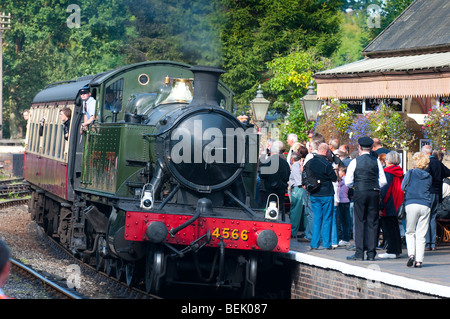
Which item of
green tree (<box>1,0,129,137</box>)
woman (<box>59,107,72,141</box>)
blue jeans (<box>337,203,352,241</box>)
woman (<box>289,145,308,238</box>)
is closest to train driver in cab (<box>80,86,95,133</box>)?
woman (<box>59,107,72,141</box>)

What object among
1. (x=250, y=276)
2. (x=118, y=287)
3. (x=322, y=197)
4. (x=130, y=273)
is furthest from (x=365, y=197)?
(x=118, y=287)

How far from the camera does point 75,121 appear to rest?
1471 cm

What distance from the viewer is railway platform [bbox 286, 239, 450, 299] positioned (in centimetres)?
895

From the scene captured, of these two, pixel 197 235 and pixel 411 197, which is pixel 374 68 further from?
pixel 197 235

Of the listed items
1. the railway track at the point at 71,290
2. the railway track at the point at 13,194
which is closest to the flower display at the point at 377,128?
the railway track at the point at 71,290

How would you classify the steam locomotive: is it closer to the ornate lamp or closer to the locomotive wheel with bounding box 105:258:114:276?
the locomotive wheel with bounding box 105:258:114:276

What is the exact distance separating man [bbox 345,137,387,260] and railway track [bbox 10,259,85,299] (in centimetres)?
407

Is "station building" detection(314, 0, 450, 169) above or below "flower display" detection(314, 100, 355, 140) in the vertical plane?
above

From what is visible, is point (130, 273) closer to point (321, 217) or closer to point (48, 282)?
point (48, 282)

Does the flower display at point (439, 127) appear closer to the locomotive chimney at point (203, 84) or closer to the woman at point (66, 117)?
the locomotive chimney at point (203, 84)

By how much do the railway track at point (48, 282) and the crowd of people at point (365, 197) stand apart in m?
3.90

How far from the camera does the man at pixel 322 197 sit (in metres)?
12.6

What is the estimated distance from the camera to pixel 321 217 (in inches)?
501

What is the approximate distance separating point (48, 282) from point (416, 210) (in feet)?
18.3
